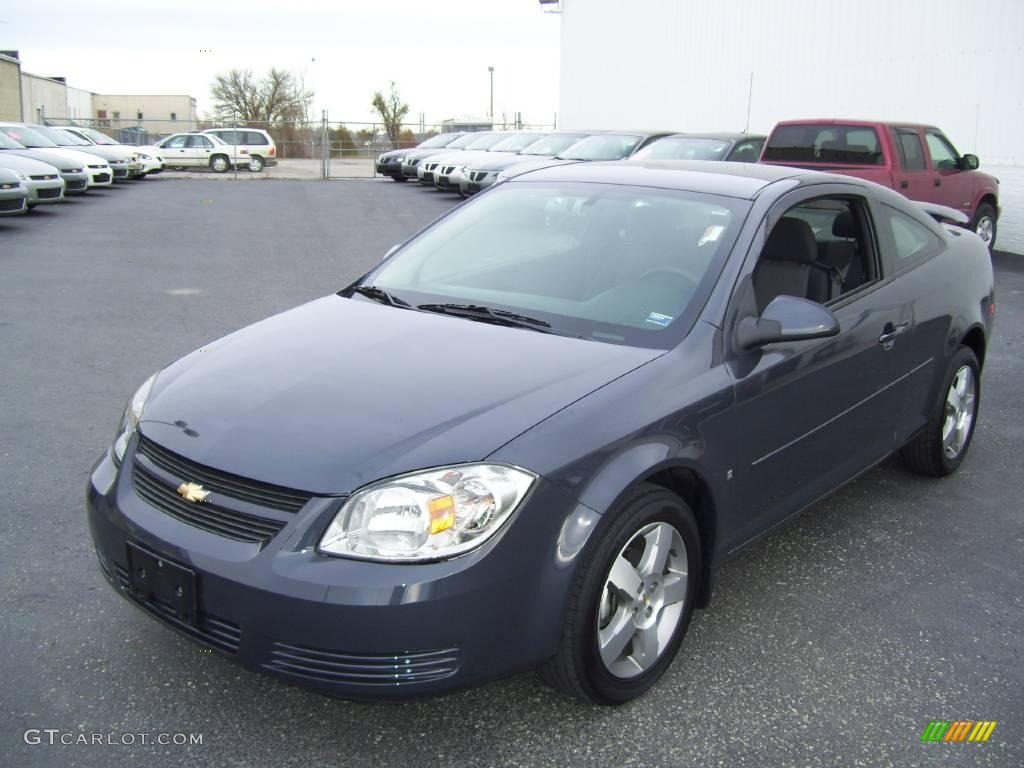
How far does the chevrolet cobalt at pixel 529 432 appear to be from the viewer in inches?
97.3

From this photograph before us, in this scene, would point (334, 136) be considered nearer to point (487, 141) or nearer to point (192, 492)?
point (487, 141)

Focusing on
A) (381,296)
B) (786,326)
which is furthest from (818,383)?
(381,296)

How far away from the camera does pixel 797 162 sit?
11.6 metres

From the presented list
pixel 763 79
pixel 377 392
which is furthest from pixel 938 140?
pixel 377 392

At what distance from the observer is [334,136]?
3631cm

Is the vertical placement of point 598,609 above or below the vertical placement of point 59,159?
below

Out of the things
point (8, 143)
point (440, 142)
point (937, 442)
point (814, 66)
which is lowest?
point (937, 442)

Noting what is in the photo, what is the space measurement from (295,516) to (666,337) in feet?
4.50

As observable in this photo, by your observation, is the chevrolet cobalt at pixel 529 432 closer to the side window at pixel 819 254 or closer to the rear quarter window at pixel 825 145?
the side window at pixel 819 254

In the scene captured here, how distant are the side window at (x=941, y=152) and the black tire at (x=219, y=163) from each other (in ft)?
85.2

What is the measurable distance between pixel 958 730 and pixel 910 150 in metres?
10.1

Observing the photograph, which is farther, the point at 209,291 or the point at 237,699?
the point at 209,291

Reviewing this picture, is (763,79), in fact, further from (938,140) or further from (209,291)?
(209,291)

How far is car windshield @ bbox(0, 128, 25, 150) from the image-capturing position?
17.7 m
